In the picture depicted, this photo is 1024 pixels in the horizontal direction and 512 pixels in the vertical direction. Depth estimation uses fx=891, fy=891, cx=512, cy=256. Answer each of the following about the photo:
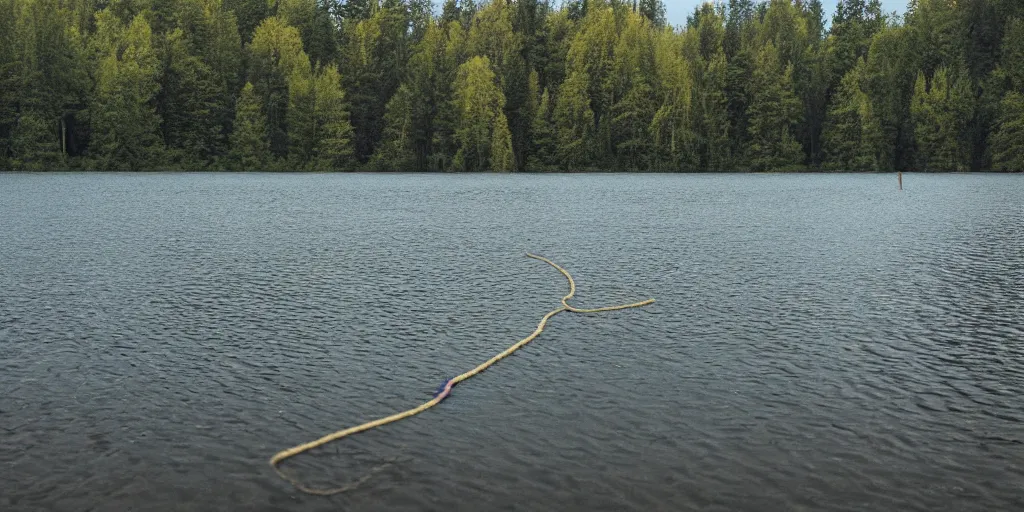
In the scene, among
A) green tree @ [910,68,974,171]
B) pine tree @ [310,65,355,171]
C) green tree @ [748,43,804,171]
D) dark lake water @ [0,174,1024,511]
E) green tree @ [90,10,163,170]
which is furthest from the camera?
green tree @ [748,43,804,171]

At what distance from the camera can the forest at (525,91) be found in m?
130

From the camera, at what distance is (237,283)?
2811 centimetres

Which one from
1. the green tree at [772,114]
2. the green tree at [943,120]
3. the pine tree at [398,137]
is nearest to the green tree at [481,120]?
the pine tree at [398,137]

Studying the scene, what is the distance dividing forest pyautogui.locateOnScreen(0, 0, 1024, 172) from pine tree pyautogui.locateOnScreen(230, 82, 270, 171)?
30 centimetres

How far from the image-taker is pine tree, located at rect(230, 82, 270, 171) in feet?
448

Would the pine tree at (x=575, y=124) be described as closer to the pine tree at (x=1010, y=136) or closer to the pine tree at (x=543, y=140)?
Answer: the pine tree at (x=543, y=140)

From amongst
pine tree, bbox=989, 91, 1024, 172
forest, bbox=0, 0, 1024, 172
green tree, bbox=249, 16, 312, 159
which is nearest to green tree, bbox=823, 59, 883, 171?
forest, bbox=0, 0, 1024, 172

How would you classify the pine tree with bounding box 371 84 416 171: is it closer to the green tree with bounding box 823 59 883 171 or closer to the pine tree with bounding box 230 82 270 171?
the pine tree with bounding box 230 82 270 171

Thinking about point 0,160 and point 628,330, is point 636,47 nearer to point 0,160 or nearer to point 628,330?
point 0,160

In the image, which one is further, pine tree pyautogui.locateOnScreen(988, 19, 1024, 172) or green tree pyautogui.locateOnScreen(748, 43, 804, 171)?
green tree pyautogui.locateOnScreen(748, 43, 804, 171)

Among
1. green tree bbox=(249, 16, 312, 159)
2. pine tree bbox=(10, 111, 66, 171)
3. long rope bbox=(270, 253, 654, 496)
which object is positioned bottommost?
long rope bbox=(270, 253, 654, 496)

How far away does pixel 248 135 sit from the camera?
136 meters

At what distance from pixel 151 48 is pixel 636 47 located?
246 ft

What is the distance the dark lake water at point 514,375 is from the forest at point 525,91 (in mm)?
100646
